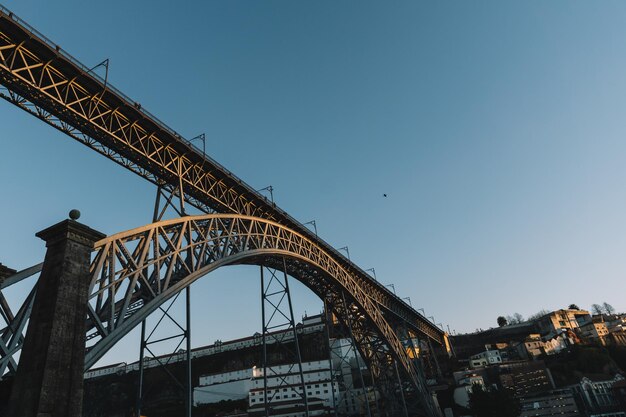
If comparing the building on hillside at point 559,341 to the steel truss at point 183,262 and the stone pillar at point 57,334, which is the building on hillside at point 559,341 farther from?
the stone pillar at point 57,334

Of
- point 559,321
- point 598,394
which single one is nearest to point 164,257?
point 598,394

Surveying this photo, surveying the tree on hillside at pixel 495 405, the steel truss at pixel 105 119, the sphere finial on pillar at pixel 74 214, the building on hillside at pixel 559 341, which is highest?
the steel truss at pixel 105 119

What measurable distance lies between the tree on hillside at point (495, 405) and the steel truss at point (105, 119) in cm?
3059

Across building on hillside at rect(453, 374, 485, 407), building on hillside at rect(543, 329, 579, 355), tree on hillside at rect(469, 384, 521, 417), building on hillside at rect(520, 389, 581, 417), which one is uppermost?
building on hillside at rect(543, 329, 579, 355)

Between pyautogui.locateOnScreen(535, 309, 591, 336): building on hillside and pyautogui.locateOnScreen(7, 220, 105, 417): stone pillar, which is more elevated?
pyautogui.locateOnScreen(535, 309, 591, 336): building on hillside

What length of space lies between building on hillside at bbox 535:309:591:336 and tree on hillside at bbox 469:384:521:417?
49.2 m

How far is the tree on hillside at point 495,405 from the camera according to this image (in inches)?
1415

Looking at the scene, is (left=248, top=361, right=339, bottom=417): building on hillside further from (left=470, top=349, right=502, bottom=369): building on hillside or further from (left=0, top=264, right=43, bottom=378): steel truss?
(left=0, top=264, right=43, bottom=378): steel truss

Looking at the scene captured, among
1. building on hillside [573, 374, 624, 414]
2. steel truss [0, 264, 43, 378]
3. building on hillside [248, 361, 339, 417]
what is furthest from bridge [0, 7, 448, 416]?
building on hillside [573, 374, 624, 414]

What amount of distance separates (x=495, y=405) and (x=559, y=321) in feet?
179

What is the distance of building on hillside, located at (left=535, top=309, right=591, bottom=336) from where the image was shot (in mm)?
79312

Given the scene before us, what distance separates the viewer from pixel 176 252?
1368cm

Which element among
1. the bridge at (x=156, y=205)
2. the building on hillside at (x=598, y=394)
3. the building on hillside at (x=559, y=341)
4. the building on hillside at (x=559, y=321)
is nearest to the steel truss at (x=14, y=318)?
the bridge at (x=156, y=205)

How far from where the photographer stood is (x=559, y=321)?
80438 mm
